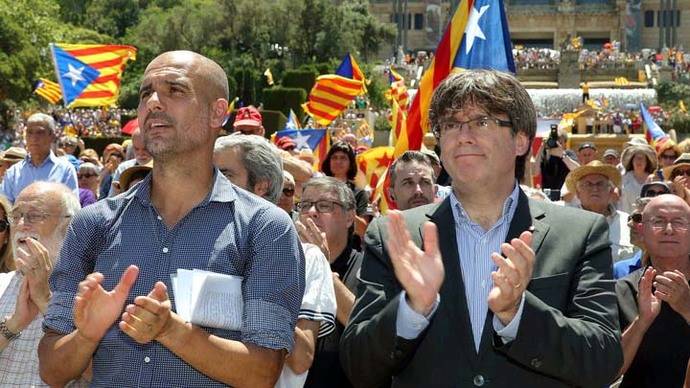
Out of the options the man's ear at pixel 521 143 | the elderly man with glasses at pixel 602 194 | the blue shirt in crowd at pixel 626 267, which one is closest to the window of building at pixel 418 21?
the elderly man with glasses at pixel 602 194

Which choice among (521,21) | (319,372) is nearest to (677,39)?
(521,21)

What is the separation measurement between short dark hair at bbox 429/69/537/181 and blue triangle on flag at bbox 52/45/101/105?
1069cm

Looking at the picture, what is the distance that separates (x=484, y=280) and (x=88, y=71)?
1133 cm

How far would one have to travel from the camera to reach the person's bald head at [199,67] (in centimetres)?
330

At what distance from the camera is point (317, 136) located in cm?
1279

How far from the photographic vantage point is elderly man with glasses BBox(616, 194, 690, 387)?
441cm

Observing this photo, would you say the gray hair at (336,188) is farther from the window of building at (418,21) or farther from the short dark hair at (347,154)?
the window of building at (418,21)

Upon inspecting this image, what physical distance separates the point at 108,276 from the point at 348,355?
26.0 inches

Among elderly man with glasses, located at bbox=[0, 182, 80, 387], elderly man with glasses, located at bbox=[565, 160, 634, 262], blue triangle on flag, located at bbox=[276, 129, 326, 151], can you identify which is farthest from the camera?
blue triangle on flag, located at bbox=[276, 129, 326, 151]

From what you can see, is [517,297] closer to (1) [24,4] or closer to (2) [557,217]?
(2) [557,217]

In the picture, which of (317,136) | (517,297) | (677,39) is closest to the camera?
(517,297)

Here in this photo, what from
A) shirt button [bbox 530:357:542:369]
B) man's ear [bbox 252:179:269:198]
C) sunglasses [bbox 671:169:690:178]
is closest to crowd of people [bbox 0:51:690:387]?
shirt button [bbox 530:357:542:369]

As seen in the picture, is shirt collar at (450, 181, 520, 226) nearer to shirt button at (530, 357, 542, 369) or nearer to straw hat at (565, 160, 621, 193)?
shirt button at (530, 357, 542, 369)

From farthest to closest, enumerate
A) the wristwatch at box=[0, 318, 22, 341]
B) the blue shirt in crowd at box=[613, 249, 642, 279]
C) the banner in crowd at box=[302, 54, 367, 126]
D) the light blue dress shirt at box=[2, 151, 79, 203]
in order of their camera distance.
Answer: the banner in crowd at box=[302, 54, 367, 126] < the light blue dress shirt at box=[2, 151, 79, 203] < the blue shirt in crowd at box=[613, 249, 642, 279] < the wristwatch at box=[0, 318, 22, 341]
